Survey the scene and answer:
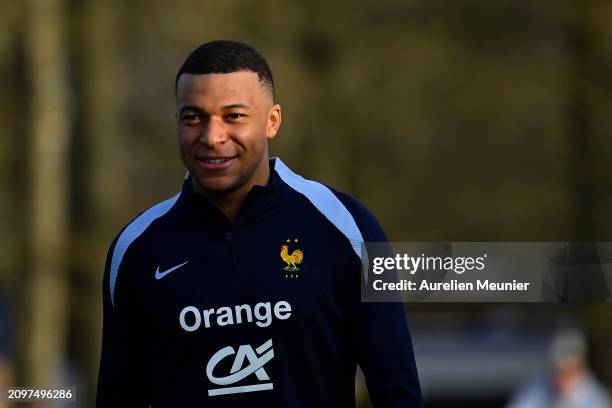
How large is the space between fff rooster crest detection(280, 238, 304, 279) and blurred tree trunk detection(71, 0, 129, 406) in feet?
37.0

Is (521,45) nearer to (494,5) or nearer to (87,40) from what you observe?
(494,5)

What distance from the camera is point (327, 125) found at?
1781 cm

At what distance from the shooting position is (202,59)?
4.85 metres

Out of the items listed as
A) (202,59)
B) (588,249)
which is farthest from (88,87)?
(202,59)

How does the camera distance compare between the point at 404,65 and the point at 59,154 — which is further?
the point at 404,65

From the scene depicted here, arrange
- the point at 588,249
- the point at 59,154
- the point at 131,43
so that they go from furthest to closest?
the point at 131,43
the point at 59,154
the point at 588,249

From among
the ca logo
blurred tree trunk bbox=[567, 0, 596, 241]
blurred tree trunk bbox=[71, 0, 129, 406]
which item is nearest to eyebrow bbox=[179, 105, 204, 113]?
the ca logo

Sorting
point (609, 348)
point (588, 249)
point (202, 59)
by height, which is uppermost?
point (609, 348)

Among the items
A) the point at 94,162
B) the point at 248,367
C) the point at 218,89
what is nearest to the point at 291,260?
the point at 248,367

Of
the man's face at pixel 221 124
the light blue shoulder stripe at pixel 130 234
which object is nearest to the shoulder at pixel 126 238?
the light blue shoulder stripe at pixel 130 234

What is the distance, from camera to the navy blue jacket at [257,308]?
482cm

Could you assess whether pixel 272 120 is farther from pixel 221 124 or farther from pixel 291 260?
pixel 291 260

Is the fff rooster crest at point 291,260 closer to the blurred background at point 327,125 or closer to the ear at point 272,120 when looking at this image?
the ear at point 272,120

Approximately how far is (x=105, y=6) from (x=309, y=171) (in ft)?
10.4
